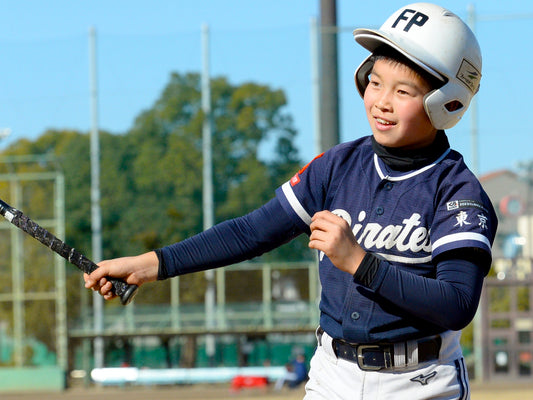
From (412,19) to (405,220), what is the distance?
0.59 meters

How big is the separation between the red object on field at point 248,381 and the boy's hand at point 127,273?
38.9 ft

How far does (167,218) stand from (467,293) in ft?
46.5

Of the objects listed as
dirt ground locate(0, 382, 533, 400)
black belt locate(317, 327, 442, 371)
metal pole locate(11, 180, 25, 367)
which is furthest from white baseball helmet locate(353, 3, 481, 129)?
metal pole locate(11, 180, 25, 367)

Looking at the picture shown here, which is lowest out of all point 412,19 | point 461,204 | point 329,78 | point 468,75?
point 461,204

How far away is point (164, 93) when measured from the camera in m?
17.4

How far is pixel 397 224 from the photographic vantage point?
2.75m

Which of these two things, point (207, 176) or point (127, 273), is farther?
point (207, 176)

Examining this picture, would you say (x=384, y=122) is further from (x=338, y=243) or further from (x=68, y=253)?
(x=68, y=253)

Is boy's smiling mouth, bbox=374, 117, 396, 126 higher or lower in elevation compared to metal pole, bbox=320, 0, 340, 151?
lower

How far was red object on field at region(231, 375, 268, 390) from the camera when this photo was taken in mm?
14680

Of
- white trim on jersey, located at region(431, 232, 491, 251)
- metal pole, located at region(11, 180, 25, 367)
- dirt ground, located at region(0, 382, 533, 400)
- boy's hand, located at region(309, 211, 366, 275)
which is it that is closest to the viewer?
boy's hand, located at region(309, 211, 366, 275)

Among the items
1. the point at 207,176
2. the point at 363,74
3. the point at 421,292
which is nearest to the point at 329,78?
the point at 363,74

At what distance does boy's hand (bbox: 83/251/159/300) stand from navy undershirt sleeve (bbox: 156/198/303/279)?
3cm

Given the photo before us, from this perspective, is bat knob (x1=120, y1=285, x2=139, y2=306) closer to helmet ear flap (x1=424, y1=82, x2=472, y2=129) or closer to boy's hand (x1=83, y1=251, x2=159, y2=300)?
boy's hand (x1=83, y1=251, x2=159, y2=300)
